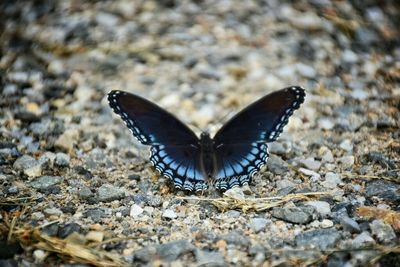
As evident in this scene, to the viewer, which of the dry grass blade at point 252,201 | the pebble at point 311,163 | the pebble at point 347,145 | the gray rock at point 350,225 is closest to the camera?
the gray rock at point 350,225

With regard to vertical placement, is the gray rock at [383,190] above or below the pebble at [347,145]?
below

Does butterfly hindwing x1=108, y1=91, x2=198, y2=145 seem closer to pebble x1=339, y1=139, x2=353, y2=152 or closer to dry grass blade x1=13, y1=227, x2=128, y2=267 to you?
dry grass blade x1=13, y1=227, x2=128, y2=267

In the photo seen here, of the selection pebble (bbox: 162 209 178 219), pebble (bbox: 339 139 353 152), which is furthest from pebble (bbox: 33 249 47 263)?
pebble (bbox: 339 139 353 152)

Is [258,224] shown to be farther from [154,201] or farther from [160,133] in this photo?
[160,133]

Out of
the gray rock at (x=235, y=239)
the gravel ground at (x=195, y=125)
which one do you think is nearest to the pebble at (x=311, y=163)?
the gravel ground at (x=195, y=125)

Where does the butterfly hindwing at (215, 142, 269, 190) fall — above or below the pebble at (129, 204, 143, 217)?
above

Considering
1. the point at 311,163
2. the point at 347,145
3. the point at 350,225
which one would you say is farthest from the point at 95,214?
the point at 347,145

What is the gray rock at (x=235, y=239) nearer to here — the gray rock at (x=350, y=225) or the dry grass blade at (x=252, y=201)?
the dry grass blade at (x=252, y=201)
